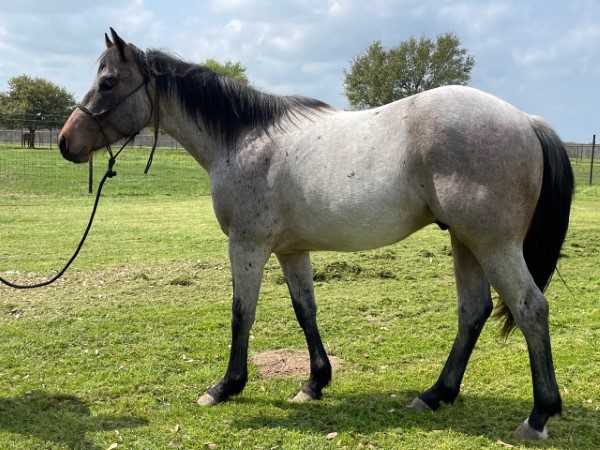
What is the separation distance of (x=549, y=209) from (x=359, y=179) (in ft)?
3.91

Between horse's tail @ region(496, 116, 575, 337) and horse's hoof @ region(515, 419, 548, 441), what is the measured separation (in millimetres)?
889

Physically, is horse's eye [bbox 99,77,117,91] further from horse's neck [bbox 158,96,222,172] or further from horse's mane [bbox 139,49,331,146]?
horse's neck [bbox 158,96,222,172]

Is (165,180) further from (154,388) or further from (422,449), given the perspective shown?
(422,449)

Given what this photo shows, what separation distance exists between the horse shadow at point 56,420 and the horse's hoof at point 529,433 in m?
2.37

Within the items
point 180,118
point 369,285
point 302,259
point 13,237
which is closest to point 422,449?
point 302,259

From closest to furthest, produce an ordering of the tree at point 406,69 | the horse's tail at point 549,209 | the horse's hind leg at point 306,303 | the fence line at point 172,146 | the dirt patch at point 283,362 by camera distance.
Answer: the horse's tail at point 549,209, the horse's hind leg at point 306,303, the dirt patch at point 283,362, the fence line at point 172,146, the tree at point 406,69

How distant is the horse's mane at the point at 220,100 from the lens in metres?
4.01

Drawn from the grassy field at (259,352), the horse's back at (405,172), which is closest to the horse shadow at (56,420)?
the grassy field at (259,352)

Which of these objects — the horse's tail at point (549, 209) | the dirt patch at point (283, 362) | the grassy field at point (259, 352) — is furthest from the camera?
the dirt patch at point (283, 362)

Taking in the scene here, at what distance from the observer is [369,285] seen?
7043 millimetres

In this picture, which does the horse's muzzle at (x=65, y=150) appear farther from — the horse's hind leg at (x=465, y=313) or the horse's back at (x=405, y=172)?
the horse's hind leg at (x=465, y=313)

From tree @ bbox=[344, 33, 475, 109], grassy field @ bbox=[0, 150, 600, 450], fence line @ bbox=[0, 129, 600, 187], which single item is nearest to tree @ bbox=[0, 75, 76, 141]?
fence line @ bbox=[0, 129, 600, 187]

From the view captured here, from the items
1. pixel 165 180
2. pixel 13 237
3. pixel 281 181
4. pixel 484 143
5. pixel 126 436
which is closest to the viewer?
pixel 484 143

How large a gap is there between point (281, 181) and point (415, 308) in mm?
2972
